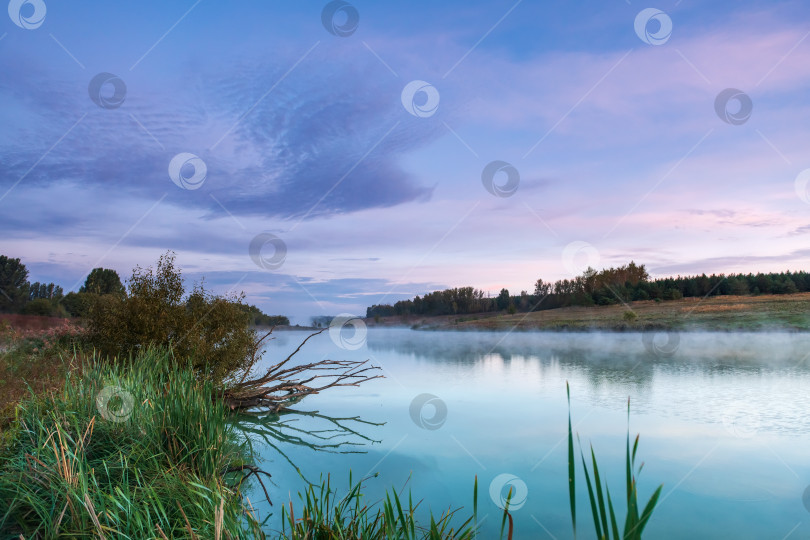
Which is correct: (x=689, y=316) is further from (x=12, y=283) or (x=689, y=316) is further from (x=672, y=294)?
(x=12, y=283)

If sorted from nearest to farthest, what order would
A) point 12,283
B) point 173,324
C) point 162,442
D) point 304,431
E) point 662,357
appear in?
point 162,442
point 304,431
point 173,324
point 662,357
point 12,283

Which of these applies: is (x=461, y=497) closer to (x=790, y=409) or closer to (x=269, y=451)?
(x=269, y=451)

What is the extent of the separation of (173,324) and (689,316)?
3669 centimetres

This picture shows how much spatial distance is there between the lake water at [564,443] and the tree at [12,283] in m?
42.2

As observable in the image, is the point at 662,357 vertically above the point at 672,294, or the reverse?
the point at 672,294

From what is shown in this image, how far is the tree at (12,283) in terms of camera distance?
4358 centimetres

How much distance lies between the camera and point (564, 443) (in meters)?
9.30

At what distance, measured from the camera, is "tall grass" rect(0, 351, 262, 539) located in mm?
3689

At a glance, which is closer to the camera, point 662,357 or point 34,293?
point 662,357

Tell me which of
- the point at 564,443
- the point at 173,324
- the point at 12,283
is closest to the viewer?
the point at 564,443

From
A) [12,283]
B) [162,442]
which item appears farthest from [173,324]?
[12,283]

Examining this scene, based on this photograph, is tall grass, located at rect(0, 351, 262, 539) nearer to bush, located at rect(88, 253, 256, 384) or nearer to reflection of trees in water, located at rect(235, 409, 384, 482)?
reflection of trees in water, located at rect(235, 409, 384, 482)

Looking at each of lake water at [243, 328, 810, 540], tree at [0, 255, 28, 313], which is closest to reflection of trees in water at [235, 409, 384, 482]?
lake water at [243, 328, 810, 540]

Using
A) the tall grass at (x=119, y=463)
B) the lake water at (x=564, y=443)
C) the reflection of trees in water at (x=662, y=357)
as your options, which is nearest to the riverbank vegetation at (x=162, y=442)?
the tall grass at (x=119, y=463)
